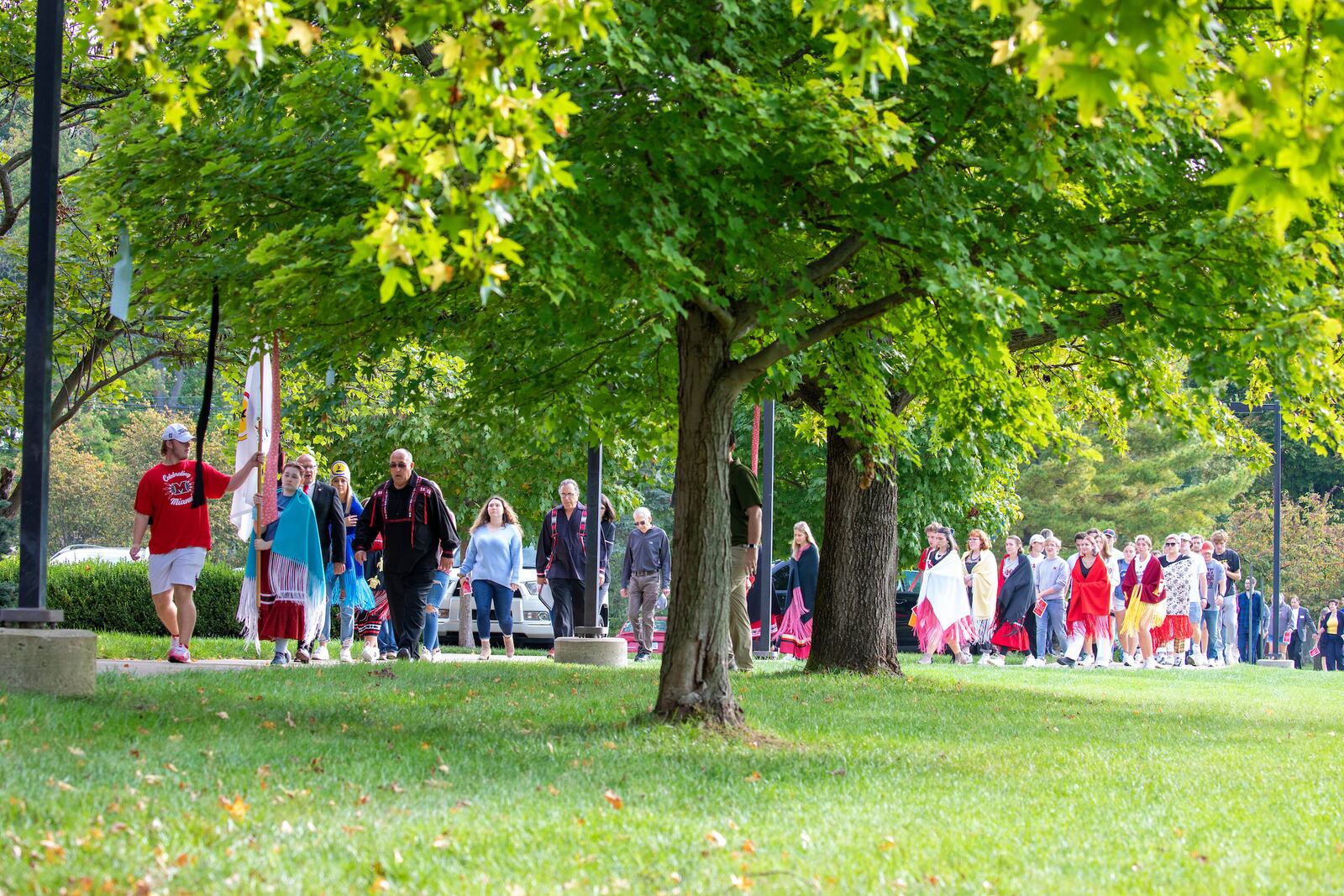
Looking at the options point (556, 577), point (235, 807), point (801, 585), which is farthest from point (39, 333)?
point (801, 585)

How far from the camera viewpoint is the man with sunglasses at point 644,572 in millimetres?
17438

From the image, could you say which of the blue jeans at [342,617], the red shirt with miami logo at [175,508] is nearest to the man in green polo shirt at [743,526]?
the blue jeans at [342,617]

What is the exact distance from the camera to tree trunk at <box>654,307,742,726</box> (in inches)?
342

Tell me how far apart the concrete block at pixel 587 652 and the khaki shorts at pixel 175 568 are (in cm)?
415

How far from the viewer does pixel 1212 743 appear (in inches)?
388

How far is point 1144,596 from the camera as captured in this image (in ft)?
67.4

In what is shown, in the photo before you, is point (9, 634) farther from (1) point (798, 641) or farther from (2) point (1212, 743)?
(1) point (798, 641)

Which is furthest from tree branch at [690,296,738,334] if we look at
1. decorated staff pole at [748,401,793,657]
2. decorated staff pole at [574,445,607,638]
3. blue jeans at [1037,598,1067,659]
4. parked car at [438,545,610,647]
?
parked car at [438,545,610,647]

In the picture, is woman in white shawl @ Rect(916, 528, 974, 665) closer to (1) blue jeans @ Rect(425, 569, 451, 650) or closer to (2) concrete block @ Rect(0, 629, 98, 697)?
(1) blue jeans @ Rect(425, 569, 451, 650)

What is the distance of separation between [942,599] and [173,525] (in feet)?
36.4

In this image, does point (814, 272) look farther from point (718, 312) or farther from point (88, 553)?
point (88, 553)

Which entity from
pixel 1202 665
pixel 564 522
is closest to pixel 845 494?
pixel 564 522

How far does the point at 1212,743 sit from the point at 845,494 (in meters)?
4.97

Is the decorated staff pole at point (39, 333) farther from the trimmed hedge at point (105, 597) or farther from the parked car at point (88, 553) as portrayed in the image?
the parked car at point (88, 553)
